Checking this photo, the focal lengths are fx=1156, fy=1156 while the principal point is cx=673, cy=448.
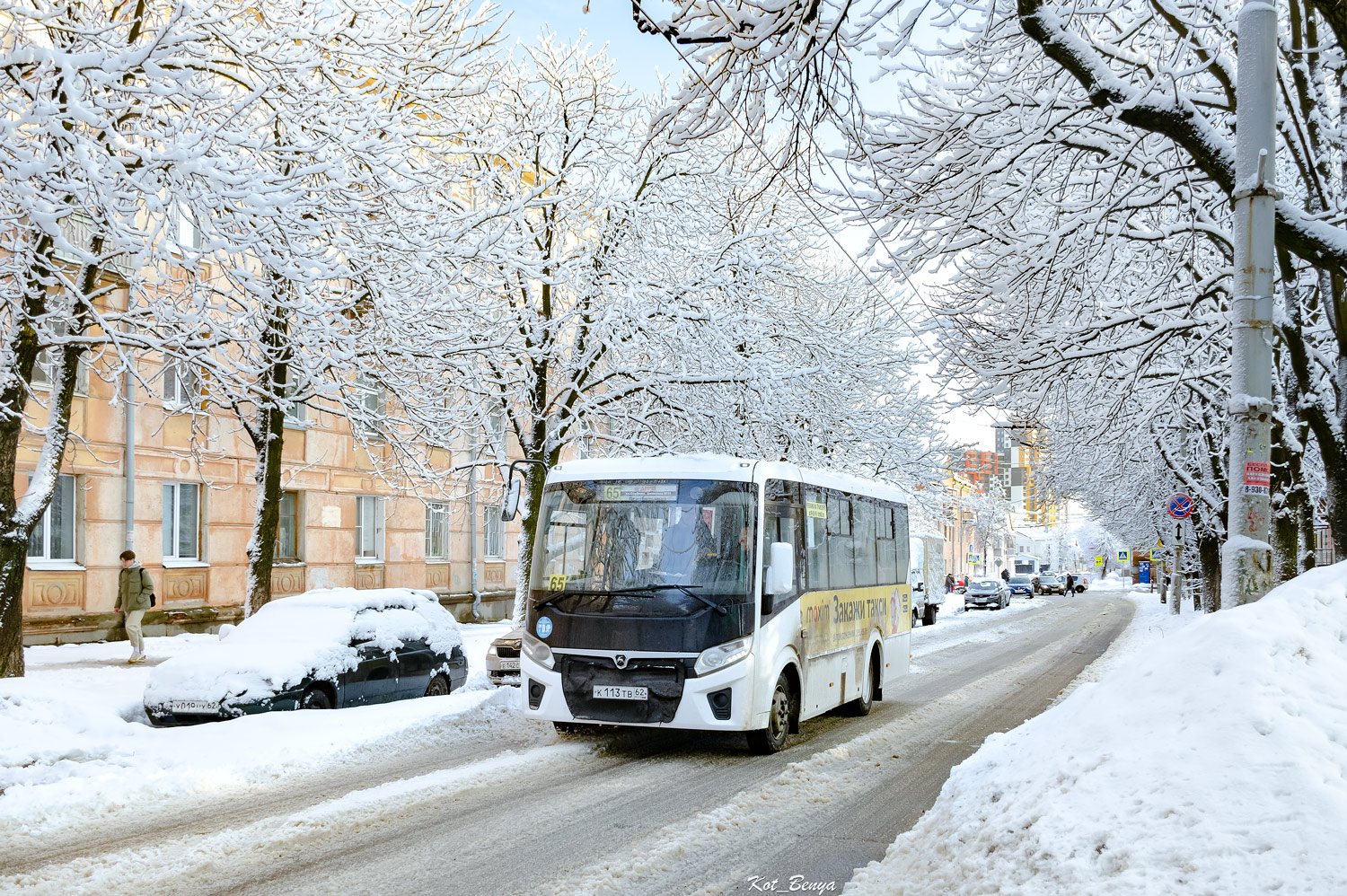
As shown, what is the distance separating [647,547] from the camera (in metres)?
10.5

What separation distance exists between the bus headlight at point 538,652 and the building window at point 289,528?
16240 mm

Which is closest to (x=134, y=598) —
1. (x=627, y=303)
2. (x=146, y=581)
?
(x=146, y=581)

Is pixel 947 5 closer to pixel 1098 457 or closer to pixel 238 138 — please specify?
pixel 238 138

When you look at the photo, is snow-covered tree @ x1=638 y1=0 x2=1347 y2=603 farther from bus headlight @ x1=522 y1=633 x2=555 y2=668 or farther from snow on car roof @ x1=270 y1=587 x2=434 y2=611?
snow on car roof @ x1=270 y1=587 x2=434 y2=611

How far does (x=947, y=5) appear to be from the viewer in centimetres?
904

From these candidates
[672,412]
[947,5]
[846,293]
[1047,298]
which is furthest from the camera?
[846,293]

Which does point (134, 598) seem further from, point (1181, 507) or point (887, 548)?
point (1181, 507)

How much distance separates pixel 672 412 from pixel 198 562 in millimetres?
9760

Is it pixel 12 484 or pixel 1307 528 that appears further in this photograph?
pixel 1307 528

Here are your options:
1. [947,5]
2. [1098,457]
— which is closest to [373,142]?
Result: [947,5]

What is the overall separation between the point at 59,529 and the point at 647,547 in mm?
14180

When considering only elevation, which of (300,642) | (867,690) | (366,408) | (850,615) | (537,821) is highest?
(366,408)

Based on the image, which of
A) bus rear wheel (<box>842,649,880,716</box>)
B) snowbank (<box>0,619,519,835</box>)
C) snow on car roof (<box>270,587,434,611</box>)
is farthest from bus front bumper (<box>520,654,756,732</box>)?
snow on car roof (<box>270,587,434,611</box>)

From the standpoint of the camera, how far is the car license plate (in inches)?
392
